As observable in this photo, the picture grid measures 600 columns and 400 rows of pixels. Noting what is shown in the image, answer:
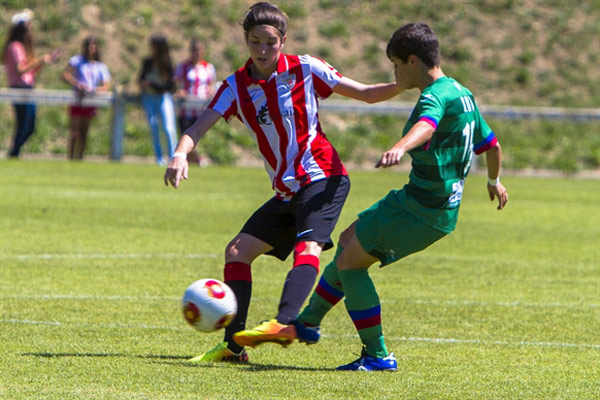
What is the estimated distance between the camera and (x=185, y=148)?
5.90 meters

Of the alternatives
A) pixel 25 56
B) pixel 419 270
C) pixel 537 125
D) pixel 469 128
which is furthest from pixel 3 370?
pixel 537 125

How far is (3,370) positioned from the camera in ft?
Answer: 17.9

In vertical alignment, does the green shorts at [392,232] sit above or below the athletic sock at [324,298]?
above

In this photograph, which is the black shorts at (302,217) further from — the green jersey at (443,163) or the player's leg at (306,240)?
the green jersey at (443,163)

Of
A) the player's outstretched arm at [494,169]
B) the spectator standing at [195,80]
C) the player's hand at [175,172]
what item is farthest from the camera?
the spectator standing at [195,80]

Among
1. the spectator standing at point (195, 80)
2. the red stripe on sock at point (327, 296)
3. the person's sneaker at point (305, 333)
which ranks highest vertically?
the red stripe on sock at point (327, 296)

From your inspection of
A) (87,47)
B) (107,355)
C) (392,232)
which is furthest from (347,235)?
(87,47)

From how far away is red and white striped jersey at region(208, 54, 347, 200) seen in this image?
6.17m

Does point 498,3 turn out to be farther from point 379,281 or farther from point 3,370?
point 3,370

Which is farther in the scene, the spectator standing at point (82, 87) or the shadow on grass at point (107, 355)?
the spectator standing at point (82, 87)

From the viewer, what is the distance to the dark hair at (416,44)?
570cm

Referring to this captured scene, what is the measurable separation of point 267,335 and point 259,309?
228 cm

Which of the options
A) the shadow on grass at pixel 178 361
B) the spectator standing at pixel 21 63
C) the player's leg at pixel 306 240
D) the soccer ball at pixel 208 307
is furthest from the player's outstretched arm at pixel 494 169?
the spectator standing at pixel 21 63

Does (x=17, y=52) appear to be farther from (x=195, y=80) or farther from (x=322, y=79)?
(x=322, y=79)
